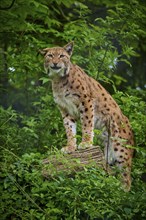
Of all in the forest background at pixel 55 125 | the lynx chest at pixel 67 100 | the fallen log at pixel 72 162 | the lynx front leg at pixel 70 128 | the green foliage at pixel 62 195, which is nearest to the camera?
the green foliage at pixel 62 195

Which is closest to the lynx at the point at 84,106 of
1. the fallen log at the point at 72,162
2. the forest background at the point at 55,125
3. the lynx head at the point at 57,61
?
the lynx head at the point at 57,61

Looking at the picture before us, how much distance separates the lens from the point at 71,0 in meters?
11.5

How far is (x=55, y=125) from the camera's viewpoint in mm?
10805

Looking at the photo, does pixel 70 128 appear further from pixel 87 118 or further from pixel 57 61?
pixel 57 61

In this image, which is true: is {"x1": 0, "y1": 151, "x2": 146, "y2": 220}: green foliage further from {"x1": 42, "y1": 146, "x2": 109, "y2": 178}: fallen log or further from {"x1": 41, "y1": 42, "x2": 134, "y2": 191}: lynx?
{"x1": 41, "y1": 42, "x2": 134, "y2": 191}: lynx

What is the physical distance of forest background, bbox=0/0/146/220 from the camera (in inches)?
322

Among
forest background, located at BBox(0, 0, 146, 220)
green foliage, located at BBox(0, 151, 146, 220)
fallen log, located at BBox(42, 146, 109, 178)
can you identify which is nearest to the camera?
green foliage, located at BBox(0, 151, 146, 220)

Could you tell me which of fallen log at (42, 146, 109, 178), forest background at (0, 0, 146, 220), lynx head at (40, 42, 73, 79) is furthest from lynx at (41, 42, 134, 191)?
fallen log at (42, 146, 109, 178)

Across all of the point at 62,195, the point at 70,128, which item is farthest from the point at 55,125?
the point at 62,195

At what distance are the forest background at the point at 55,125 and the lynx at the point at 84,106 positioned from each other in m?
0.18

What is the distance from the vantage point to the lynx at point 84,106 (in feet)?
34.1

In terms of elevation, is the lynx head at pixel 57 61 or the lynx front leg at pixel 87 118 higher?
the lynx head at pixel 57 61

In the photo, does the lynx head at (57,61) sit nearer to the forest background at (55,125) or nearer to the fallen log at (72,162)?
the forest background at (55,125)

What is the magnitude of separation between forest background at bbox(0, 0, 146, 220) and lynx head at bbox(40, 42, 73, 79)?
0.58 feet
